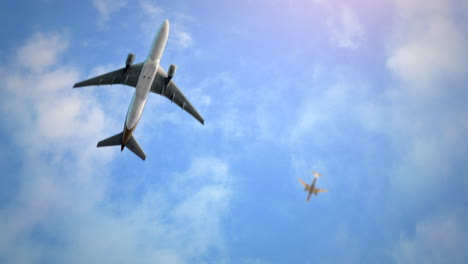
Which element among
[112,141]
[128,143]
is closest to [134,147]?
[128,143]

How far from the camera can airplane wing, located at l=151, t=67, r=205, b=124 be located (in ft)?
204

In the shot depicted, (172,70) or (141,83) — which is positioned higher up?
(172,70)

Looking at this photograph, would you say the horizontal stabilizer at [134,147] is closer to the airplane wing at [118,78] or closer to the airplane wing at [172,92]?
the airplane wing at [172,92]

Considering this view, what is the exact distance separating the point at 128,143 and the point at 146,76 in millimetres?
15050

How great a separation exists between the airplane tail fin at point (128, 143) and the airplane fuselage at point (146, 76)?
696 cm

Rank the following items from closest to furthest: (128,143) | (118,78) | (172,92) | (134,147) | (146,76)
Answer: (146,76) < (118,78) < (172,92) < (128,143) < (134,147)

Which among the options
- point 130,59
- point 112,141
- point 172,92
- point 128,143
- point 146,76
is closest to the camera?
point 146,76

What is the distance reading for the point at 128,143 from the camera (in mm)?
65062

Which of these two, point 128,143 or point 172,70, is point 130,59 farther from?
point 128,143

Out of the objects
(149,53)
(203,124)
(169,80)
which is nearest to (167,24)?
(149,53)

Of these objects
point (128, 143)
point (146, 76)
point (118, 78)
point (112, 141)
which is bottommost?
point (112, 141)

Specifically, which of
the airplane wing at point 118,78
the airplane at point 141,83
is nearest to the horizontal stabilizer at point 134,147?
the airplane at point 141,83

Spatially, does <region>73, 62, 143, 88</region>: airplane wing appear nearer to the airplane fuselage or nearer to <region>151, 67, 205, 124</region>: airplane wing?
<region>151, 67, 205, 124</region>: airplane wing

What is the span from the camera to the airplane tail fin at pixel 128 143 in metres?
63.4
